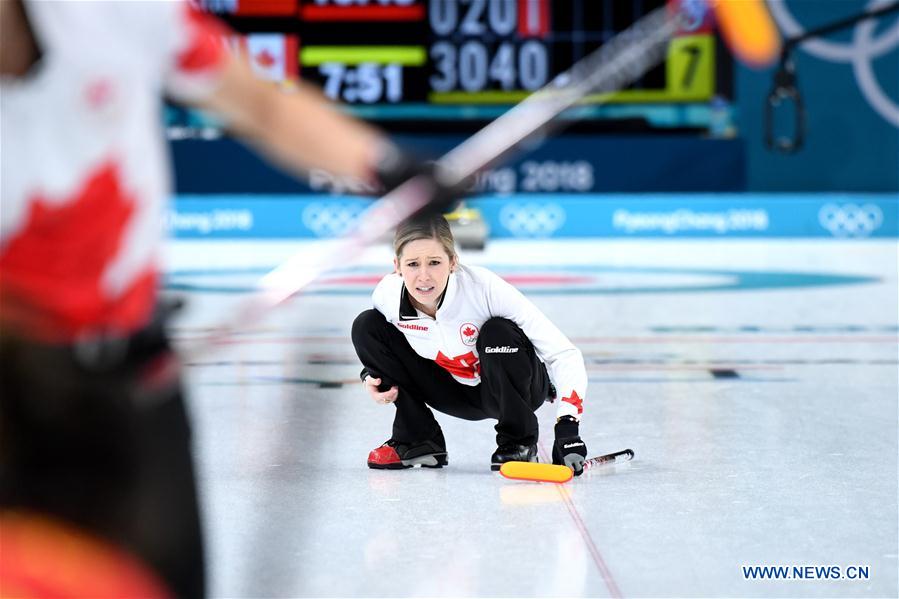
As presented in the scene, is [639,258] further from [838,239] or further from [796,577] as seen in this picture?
[796,577]

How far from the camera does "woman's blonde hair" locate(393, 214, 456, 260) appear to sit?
3902mm

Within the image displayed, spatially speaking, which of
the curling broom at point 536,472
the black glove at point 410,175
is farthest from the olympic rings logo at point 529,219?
the black glove at point 410,175

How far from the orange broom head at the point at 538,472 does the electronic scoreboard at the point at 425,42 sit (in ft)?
41.8

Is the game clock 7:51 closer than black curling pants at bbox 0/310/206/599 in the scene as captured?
No

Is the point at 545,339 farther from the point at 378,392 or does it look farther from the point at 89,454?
the point at 89,454

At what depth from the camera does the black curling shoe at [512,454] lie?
4.17 metres

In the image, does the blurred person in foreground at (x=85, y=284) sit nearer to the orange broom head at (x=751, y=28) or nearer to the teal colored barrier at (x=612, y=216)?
the orange broom head at (x=751, y=28)

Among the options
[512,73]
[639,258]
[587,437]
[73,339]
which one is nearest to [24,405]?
[73,339]

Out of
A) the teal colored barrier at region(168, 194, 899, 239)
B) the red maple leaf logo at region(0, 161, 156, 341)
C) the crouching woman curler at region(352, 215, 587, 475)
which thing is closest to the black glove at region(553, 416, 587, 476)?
the crouching woman curler at region(352, 215, 587, 475)

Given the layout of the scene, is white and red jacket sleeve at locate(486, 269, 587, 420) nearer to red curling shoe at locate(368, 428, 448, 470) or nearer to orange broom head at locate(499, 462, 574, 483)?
orange broom head at locate(499, 462, 574, 483)

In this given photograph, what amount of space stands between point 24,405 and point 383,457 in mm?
2655

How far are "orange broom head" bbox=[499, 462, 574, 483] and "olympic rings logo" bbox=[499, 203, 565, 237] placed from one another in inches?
476

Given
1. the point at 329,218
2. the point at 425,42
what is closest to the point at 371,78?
the point at 425,42

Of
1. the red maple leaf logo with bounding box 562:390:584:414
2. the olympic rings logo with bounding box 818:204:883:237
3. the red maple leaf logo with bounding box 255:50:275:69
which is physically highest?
the red maple leaf logo with bounding box 255:50:275:69
